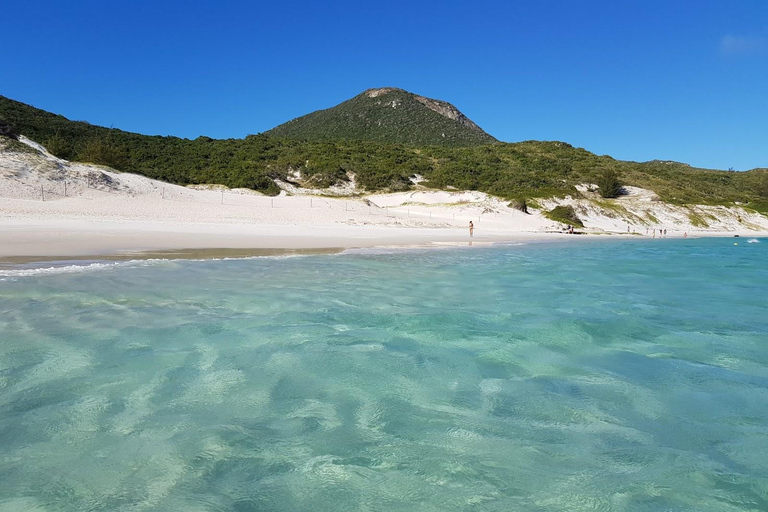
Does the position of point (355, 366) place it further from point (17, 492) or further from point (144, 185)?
point (144, 185)

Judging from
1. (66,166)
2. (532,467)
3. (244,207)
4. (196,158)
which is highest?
(196,158)

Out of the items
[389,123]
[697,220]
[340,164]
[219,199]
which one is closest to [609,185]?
[697,220]

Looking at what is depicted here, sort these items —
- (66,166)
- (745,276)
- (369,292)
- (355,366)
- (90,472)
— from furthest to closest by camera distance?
(66,166), (745,276), (369,292), (355,366), (90,472)

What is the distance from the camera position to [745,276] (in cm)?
1475

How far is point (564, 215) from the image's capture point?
43906 millimetres

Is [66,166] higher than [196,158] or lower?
lower

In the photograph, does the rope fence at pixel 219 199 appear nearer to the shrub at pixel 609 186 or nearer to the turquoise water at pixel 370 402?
the turquoise water at pixel 370 402

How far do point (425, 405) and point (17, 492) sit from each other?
298 cm

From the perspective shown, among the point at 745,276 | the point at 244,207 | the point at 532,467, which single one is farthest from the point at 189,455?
the point at 244,207

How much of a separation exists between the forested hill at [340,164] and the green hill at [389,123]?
24.9 meters

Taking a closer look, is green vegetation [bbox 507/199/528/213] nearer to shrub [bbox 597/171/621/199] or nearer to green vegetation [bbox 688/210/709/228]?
shrub [bbox 597/171/621/199]

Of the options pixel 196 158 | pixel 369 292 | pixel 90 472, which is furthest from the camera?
pixel 196 158

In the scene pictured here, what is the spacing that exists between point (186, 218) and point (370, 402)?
24915 mm

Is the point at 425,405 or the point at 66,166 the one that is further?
the point at 66,166
